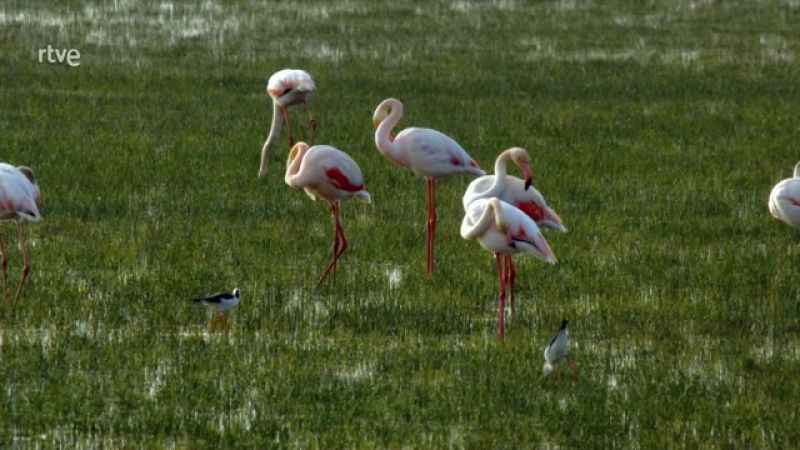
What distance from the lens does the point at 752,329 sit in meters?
10.8

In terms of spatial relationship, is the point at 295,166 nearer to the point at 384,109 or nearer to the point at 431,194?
the point at 384,109

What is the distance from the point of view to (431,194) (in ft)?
43.0

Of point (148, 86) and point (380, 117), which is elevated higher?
point (380, 117)

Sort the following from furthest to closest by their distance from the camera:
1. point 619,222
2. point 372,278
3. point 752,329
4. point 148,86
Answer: point 148,86 → point 619,222 → point 372,278 → point 752,329

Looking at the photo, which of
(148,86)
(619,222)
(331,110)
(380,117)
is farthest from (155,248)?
(148,86)

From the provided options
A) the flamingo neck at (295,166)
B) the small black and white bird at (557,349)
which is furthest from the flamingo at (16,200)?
the small black and white bird at (557,349)

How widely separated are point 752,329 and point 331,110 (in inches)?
439

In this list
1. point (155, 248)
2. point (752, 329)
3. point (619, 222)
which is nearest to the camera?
point (752, 329)

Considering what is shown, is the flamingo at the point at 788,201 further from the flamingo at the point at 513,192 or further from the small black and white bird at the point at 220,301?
the small black and white bird at the point at 220,301

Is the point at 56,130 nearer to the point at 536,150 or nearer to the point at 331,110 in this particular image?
the point at 331,110

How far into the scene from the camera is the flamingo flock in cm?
1030

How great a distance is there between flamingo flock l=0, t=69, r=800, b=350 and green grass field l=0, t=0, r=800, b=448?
276 millimetres

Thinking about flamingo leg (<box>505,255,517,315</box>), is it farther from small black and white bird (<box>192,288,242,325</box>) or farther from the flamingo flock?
small black and white bird (<box>192,288,242,325</box>)

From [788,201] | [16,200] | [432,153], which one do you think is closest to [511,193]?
[432,153]
